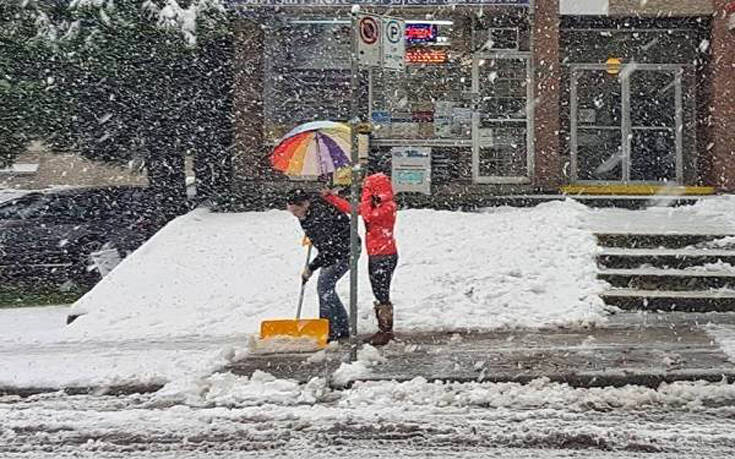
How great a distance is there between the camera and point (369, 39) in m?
6.80

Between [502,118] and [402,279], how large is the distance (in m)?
5.59

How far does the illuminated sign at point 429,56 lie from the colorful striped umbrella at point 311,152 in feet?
22.2

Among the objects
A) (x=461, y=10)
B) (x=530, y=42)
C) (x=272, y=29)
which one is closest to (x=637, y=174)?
(x=530, y=42)

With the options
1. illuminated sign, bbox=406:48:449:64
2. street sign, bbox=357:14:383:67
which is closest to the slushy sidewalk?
street sign, bbox=357:14:383:67

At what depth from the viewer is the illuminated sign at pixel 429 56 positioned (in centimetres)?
1377

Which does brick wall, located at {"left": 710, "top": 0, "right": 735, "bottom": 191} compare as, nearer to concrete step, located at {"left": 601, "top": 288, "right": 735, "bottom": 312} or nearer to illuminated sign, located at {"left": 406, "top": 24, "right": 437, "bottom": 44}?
illuminated sign, located at {"left": 406, "top": 24, "right": 437, "bottom": 44}

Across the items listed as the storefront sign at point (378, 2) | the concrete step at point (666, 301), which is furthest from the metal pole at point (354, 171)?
the storefront sign at point (378, 2)

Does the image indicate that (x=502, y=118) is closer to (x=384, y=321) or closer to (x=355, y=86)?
(x=384, y=321)

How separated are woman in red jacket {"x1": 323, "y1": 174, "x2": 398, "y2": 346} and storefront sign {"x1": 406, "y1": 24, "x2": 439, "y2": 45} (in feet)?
22.6

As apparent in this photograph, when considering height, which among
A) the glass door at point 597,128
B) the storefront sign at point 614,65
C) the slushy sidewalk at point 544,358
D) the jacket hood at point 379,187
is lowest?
the slushy sidewalk at point 544,358

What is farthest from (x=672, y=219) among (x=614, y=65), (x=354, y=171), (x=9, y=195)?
(x=9, y=195)

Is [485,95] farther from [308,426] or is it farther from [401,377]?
[308,426]

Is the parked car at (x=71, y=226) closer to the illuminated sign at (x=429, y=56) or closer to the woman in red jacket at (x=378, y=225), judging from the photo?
the illuminated sign at (x=429, y=56)

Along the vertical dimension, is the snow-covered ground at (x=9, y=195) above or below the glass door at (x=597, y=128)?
below
